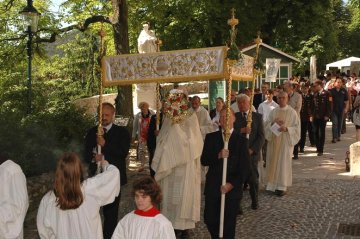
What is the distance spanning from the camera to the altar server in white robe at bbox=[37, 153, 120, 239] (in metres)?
4.23

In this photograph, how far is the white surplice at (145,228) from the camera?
3.92m

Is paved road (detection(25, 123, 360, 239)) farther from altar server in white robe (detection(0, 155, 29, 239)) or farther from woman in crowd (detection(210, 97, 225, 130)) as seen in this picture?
altar server in white robe (detection(0, 155, 29, 239))

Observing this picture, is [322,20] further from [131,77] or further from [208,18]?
[131,77]

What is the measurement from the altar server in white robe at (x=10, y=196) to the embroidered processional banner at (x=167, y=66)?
9.93ft

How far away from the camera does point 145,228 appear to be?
12.9 feet

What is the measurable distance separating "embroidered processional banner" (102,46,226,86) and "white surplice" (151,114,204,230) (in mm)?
658

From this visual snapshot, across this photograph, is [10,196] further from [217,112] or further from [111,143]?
[217,112]

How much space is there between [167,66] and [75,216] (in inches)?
138

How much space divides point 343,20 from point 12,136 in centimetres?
6252

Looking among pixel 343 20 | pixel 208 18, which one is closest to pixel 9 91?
pixel 208 18

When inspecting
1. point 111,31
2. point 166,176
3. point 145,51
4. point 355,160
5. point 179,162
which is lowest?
point 355,160

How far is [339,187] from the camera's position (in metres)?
10.5

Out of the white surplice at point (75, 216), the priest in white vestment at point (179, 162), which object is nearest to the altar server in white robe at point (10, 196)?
the white surplice at point (75, 216)

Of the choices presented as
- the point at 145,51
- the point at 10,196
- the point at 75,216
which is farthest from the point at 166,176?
the point at 145,51
